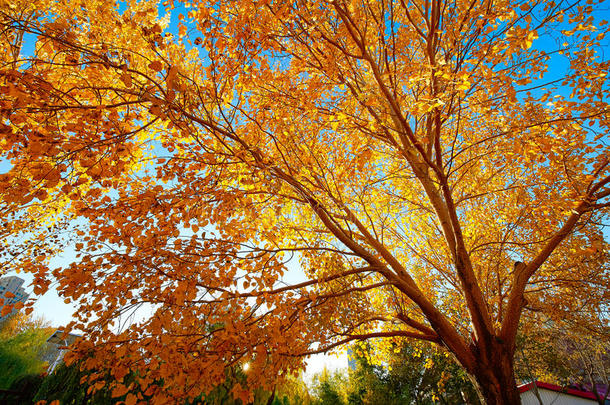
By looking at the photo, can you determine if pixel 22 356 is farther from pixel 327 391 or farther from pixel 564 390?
pixel 564 390

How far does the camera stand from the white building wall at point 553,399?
15.7 metres

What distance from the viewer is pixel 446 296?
944 centimetres

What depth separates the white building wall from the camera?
15.7 metres

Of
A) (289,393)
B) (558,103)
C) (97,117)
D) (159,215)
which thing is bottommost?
(289,393)

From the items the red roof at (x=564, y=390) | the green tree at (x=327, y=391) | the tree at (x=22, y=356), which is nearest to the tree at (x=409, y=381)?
the green tree at (x=327, y=391)

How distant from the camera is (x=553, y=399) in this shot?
53.1 ft

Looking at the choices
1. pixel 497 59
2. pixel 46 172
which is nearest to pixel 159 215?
pixel 46 172

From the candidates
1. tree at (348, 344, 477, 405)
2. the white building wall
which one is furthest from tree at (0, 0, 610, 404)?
the white building wall

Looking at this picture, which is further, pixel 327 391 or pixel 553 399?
pixel 327 391

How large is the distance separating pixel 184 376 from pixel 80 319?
4.66ft

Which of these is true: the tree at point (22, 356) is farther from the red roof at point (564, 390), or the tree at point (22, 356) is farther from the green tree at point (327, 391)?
the red roof at point (564, 390)

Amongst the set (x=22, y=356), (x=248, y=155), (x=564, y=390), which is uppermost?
(x=248, y=155)

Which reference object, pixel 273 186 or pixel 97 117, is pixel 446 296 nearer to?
pixel 273 186

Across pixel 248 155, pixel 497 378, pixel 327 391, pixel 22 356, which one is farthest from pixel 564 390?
pixel 22 356
